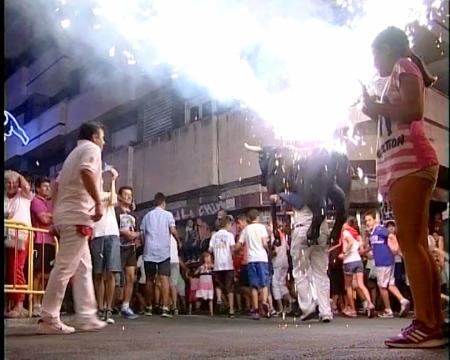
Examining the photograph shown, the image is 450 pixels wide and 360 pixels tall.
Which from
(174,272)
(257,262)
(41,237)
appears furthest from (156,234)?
(257,262)

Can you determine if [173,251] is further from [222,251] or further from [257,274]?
[257,274]

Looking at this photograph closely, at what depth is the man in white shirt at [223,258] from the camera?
4941mm

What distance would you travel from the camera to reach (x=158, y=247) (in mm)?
4219

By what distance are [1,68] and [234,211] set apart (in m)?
4.02

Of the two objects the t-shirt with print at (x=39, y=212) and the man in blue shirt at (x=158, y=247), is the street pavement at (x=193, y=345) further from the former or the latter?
the man in blue shirt at (x=158, y=247)

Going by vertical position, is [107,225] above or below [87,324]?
above

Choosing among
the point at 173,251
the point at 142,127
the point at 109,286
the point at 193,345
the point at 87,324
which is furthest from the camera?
the point at 142,127

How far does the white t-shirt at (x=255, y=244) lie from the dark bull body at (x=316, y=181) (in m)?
0.70

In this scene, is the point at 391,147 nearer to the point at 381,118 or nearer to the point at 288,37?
the point at 381,118

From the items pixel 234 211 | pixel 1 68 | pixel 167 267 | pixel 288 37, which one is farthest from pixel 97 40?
pixel 1 68

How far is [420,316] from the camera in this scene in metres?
1.86

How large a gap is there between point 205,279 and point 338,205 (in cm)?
161

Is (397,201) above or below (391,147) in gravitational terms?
below

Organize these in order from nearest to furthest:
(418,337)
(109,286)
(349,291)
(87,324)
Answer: (418,337) < (87,324) < (109,286) < (349,291)
